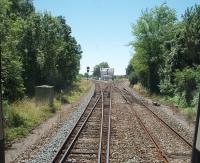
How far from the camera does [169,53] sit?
4203 centimetres

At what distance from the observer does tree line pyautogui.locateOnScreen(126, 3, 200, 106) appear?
34.0 m

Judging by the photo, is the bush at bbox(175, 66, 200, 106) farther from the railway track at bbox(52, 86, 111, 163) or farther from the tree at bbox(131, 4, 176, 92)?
the tree at bbox(131, 4, 176, 92)

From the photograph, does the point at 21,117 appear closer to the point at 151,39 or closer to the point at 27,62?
the point at 27,62

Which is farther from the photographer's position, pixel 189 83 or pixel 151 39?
pixel 151 39

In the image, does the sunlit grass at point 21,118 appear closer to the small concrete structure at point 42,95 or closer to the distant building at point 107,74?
the small concrete structure at point 42,95

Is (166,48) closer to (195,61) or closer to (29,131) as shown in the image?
(195,61)

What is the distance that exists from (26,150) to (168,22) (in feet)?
145

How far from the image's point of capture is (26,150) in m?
14.1

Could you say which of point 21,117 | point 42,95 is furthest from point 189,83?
point 21,117

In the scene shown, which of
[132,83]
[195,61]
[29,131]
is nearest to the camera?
[29,131]

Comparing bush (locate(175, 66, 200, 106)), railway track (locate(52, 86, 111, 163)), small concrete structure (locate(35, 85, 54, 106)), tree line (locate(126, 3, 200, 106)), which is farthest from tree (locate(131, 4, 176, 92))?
railway track (locate(52, 86, 111, 163))

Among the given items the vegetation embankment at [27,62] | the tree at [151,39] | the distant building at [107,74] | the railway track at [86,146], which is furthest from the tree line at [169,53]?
the distant building at [107,74]

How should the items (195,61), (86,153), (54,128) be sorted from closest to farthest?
(86,153)
(54,128)
(195,61)

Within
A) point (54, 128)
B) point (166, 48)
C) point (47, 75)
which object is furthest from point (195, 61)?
point (54, 128)
